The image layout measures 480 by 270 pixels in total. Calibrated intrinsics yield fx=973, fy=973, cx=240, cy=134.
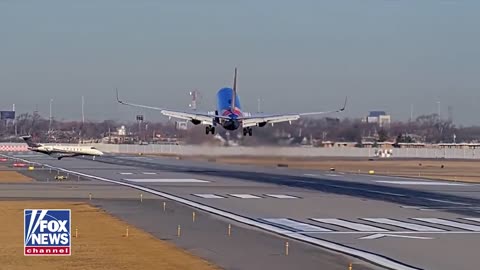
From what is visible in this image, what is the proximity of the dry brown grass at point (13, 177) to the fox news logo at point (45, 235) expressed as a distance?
5465cm

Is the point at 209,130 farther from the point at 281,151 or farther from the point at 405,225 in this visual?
the point at 405,225

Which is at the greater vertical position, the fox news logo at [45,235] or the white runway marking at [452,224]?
the fox news logo at [45,235]

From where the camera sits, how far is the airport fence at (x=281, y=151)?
272 ft

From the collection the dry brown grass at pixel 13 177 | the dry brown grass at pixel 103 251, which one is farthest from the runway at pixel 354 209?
the dry brown grass at pixel 13 177

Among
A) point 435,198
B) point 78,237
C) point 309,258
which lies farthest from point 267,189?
point 309,258

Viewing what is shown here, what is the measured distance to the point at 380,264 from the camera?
84.5 feet

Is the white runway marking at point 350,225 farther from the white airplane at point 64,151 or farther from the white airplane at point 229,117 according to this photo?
the white airplane at point 64,151

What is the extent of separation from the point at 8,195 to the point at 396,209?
21.4 m

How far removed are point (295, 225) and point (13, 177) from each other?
1737 inches

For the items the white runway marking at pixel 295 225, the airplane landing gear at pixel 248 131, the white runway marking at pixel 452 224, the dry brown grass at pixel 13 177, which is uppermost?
the airplane landing gear at pixel 248 131

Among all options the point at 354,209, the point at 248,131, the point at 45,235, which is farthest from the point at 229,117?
the point at 45,235

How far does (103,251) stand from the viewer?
27.8m

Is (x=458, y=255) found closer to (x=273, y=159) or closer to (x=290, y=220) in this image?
(x=290, y=220)

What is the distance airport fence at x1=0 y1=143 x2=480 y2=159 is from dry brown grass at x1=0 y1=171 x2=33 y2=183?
15.7m
